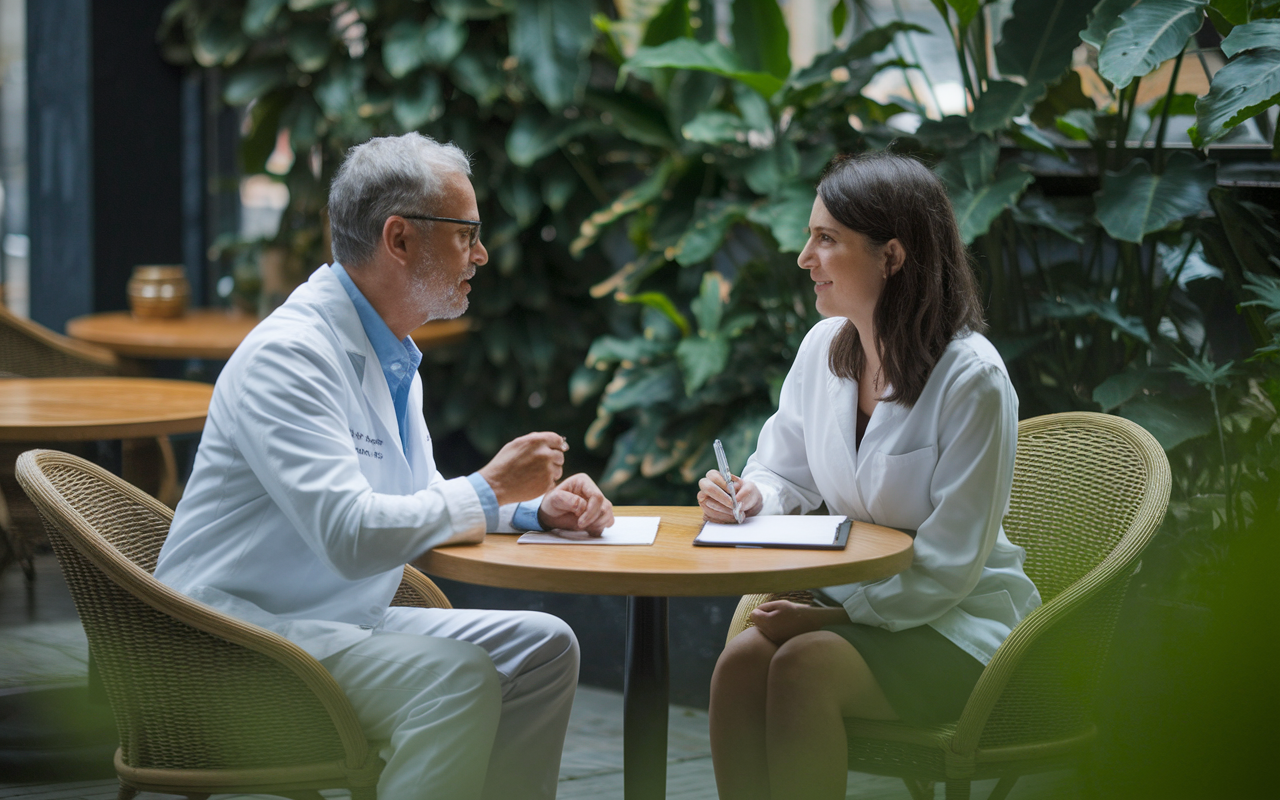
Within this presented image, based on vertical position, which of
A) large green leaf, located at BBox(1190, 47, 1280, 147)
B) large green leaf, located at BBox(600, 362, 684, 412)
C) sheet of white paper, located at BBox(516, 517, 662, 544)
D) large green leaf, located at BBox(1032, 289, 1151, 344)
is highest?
large green leaf, located at BBox(1190, 47, 1280, 147)

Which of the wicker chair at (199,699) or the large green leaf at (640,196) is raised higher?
the large green leaf at (640,196)

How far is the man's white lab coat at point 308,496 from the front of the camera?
1774 millimetres

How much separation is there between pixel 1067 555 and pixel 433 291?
52.2 inches

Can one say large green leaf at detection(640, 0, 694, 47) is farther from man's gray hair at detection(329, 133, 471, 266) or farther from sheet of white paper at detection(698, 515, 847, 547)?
sheet of white paper at detection(698, 515, 847, 547)

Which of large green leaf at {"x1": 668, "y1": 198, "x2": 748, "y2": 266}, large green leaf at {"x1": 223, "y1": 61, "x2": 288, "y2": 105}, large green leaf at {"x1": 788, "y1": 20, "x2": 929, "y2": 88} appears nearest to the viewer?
large green leaf at {"x1": 788, "y1": 20, "x2": 929, "y2": 88}

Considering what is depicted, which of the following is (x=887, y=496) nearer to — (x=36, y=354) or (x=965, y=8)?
(x=965, y=8)

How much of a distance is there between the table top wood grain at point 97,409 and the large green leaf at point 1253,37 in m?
2.47

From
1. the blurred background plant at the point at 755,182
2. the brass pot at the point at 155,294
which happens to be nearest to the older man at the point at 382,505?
the blurred background plant at the point at 755,182

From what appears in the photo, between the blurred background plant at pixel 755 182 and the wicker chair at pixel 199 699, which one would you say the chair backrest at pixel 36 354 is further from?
the wicker chair at pixel 199 699

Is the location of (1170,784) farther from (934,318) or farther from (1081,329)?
(1081,329)

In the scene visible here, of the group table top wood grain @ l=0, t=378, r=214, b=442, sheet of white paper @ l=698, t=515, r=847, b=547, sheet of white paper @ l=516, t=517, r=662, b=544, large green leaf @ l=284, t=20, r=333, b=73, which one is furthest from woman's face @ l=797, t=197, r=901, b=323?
large green leaf @ l=284, t=20, r=333, b=73

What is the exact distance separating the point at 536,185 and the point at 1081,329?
265cm

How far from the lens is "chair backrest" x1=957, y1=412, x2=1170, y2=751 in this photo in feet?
6.25

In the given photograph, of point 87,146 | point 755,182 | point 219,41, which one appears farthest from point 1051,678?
point 87,146
